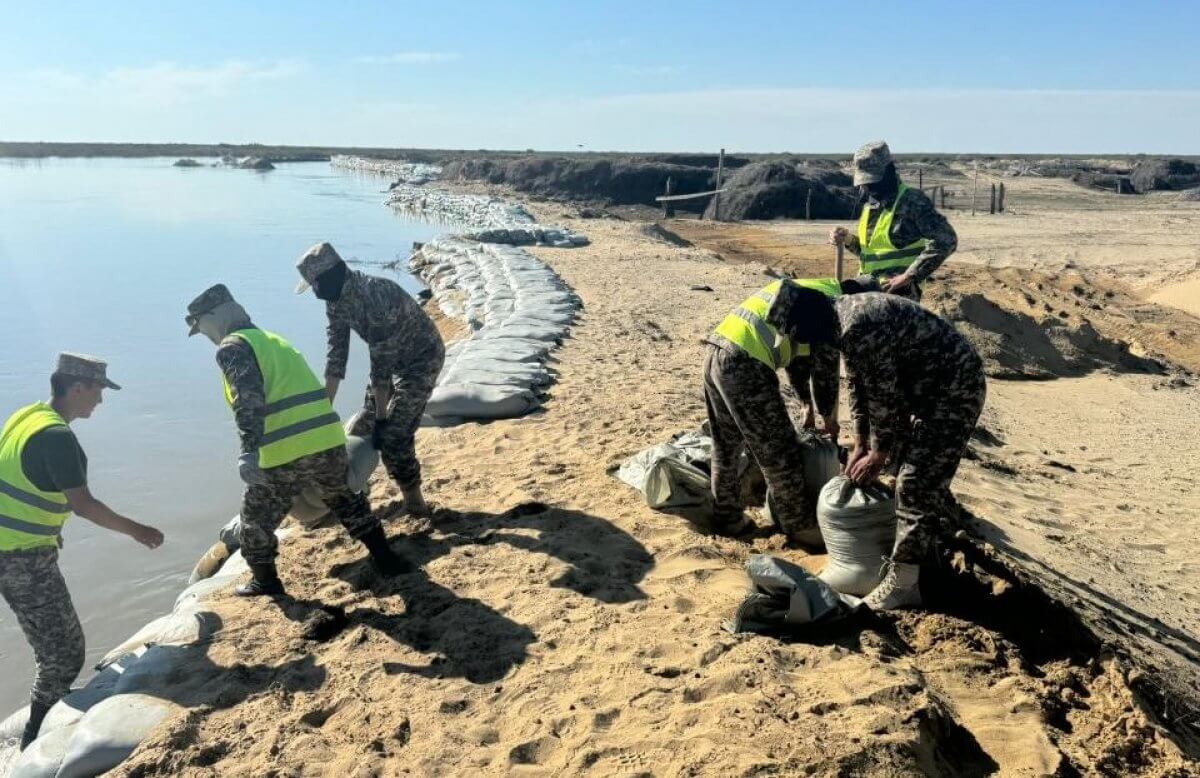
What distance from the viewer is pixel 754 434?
3.97 meters

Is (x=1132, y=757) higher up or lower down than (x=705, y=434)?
lower down

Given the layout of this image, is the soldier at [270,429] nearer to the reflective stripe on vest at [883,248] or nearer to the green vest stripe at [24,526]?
the green vest stripe at [24,526]

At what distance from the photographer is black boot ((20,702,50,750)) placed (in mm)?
3826

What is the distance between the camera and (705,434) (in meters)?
5.07

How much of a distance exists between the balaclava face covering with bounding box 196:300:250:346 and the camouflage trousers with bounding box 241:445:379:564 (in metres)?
0.64

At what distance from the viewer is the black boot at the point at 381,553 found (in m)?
4.15

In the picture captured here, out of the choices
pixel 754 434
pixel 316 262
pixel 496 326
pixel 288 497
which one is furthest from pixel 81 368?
pixel 496 326

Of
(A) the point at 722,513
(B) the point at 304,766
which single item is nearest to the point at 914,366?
(A) the point at 722,513

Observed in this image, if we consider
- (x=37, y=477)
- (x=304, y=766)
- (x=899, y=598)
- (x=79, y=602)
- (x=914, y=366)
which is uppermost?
(x=914, y=366)

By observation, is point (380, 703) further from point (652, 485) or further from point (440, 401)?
point (440, 401)

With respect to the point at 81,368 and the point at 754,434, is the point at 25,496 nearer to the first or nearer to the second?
the point at 81,368

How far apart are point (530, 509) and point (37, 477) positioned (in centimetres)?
225

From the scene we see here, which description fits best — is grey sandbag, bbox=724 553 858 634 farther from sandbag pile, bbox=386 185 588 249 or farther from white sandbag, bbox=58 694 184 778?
sandbag pile, bbox=386 185 588 249

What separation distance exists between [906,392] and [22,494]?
11.6 ft
